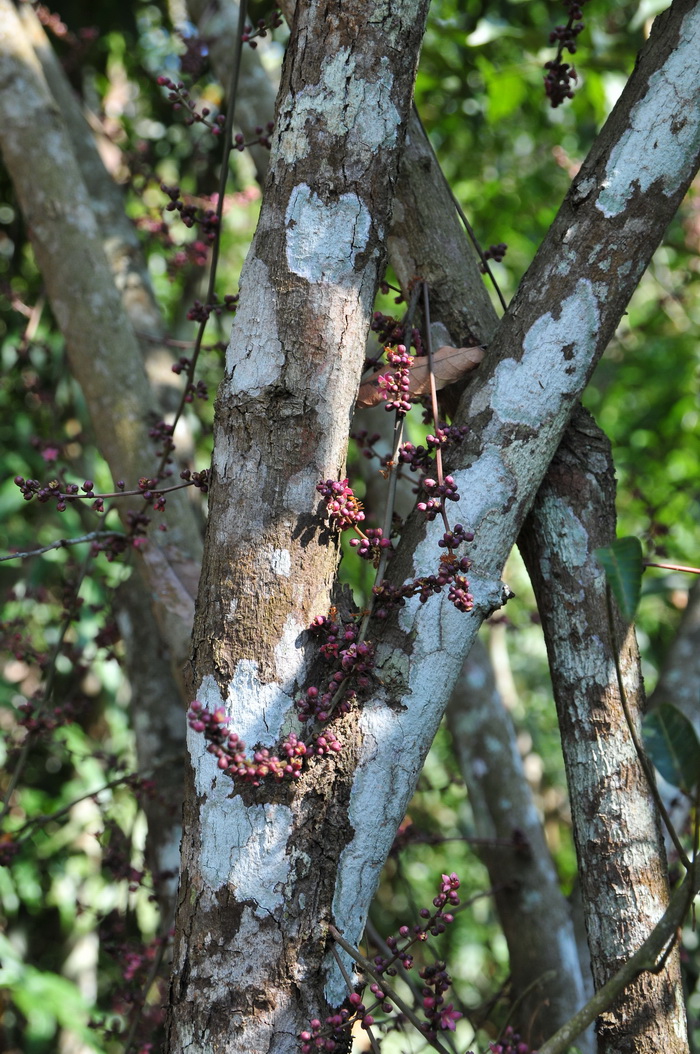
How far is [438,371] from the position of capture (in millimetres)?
1362

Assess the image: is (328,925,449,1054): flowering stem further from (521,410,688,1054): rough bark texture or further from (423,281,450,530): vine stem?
(423,281,450,530): vine stem

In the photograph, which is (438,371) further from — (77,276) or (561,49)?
(77,276)

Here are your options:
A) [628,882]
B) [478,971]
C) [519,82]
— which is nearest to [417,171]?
[628,882]

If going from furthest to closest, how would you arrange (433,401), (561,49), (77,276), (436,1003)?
(77,276)
(561,49)
(433,401)
(436,1003)

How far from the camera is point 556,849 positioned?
18.2 feet

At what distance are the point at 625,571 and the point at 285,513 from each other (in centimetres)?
42

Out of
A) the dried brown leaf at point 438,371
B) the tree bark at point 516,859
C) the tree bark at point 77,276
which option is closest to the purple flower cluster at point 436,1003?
the dried brown leaf at point 438,371

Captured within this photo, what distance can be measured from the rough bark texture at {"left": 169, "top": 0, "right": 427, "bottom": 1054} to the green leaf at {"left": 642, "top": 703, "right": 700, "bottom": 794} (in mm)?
362

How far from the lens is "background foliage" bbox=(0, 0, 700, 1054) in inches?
112

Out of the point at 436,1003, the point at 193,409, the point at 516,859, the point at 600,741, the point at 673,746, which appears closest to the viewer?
the point at 673,746

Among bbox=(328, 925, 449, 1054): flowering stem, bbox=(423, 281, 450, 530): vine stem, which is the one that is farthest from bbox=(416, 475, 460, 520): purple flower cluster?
bbox=(328, 925, 449, 1054): flowering stem

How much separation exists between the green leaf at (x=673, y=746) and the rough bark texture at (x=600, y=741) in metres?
0.33

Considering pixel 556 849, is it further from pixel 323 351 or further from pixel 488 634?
pixel 323 351

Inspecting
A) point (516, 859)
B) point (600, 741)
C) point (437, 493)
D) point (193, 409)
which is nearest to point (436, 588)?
point (437, 493)
